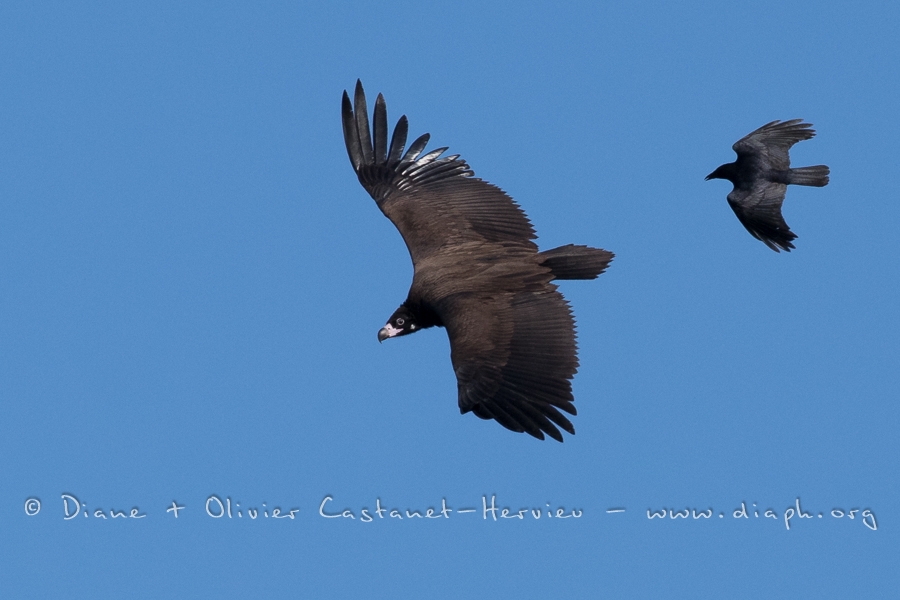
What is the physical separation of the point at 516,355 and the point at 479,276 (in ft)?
3.75

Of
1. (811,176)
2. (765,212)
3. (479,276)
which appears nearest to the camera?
(479,276)

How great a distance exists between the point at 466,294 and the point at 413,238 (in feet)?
4.46

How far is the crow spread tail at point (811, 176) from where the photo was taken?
12.6 meters

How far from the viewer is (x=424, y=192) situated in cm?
1267

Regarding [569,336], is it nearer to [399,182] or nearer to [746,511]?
[746,511]

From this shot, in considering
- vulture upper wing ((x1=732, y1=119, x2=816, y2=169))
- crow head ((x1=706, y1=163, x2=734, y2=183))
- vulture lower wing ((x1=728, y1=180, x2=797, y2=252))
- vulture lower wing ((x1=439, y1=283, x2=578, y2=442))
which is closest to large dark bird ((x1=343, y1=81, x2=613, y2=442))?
vulture lower wing ((x1=439, y1=283, x2=578, y2=442))

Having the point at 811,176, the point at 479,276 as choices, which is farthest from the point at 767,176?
the point at 479,276

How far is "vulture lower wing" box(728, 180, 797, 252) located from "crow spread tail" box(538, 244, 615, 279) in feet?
6.33

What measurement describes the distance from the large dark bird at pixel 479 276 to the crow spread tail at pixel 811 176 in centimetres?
257

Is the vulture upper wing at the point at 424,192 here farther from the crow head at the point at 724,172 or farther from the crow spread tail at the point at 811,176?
the crow spread tail at the point at 811,176

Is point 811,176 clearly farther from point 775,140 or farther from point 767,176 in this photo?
point 775,140

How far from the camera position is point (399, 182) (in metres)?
12.8

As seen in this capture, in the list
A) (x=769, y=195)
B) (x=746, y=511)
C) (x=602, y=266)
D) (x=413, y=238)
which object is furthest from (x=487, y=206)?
(x=746, y=511)

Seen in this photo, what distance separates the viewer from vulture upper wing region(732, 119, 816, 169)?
13.0m
